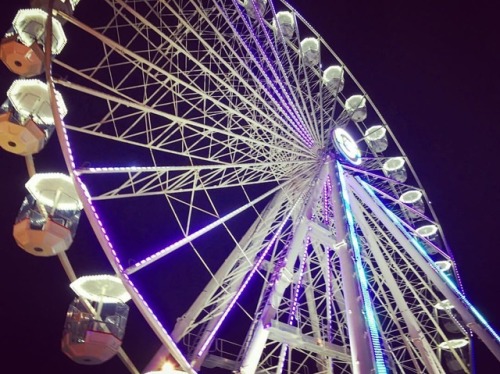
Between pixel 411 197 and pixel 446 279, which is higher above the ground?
pixel 411 197

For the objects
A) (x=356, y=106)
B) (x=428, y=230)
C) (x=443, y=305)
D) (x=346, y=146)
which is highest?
(x=356, y=106)

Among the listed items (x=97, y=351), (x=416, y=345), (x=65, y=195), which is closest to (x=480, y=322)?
(x=416, y=345)

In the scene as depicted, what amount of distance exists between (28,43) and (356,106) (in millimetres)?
9094

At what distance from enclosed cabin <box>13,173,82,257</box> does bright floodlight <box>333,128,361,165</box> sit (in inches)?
236

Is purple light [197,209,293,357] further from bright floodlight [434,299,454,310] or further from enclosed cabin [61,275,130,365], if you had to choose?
bright floodlight [434,299,454,310]

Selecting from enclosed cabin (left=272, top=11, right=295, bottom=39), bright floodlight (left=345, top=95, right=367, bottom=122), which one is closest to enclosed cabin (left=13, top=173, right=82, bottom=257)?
bright floodlight (left=345, top=95, right=367, bottom=122)

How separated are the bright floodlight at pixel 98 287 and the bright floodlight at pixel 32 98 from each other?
282 centimetres

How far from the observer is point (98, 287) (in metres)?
7.83

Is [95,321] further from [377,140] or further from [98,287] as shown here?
[377,140]

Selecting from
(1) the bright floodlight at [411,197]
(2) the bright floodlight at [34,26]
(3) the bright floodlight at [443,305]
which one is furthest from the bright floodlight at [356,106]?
(2) the bright floodlight at [34,26]

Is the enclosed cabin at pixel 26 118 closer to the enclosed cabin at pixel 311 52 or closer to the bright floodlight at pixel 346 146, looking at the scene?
the bright floodlight at pixel 346 146

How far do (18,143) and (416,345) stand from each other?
915 cm

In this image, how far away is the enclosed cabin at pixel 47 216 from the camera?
7695 millimetres

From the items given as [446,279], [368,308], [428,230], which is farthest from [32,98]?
[428,230]
